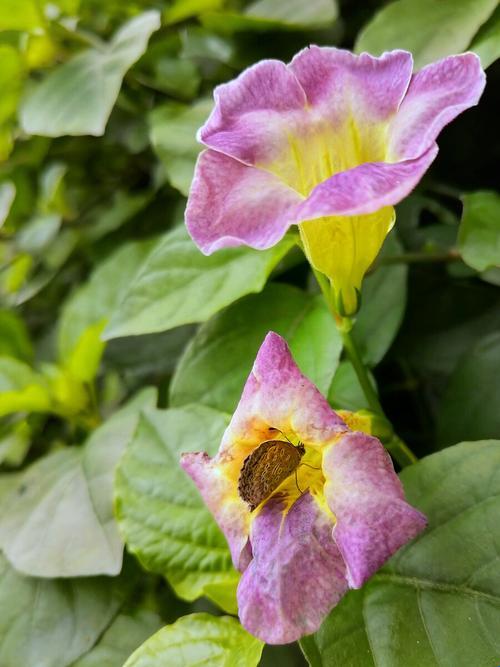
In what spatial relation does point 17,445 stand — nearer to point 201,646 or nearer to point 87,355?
point 87,355

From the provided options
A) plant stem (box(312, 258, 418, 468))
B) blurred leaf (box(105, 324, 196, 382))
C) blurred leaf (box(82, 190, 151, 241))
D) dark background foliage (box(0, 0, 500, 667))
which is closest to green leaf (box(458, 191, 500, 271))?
dark background foliage (box(0, 0, 500, 667))

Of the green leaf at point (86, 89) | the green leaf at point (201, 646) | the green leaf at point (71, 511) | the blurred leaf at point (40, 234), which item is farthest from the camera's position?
the blurred leaf at point (40, 234)

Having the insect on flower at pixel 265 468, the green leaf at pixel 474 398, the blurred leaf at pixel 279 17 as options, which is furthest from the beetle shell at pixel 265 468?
the blurred leaf at pixel 279 17

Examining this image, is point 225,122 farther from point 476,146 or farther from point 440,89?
point 476,146

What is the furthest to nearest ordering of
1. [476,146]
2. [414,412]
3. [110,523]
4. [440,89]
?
[476,146] < [414,412] < [110,523] < [440,89]

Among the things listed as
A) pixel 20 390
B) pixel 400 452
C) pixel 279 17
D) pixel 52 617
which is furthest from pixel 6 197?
pixel 400 452

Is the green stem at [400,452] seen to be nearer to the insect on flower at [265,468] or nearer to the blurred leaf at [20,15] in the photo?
the insect on flower at [265,468]

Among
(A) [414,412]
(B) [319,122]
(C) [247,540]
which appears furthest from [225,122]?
(A) [414,412]
